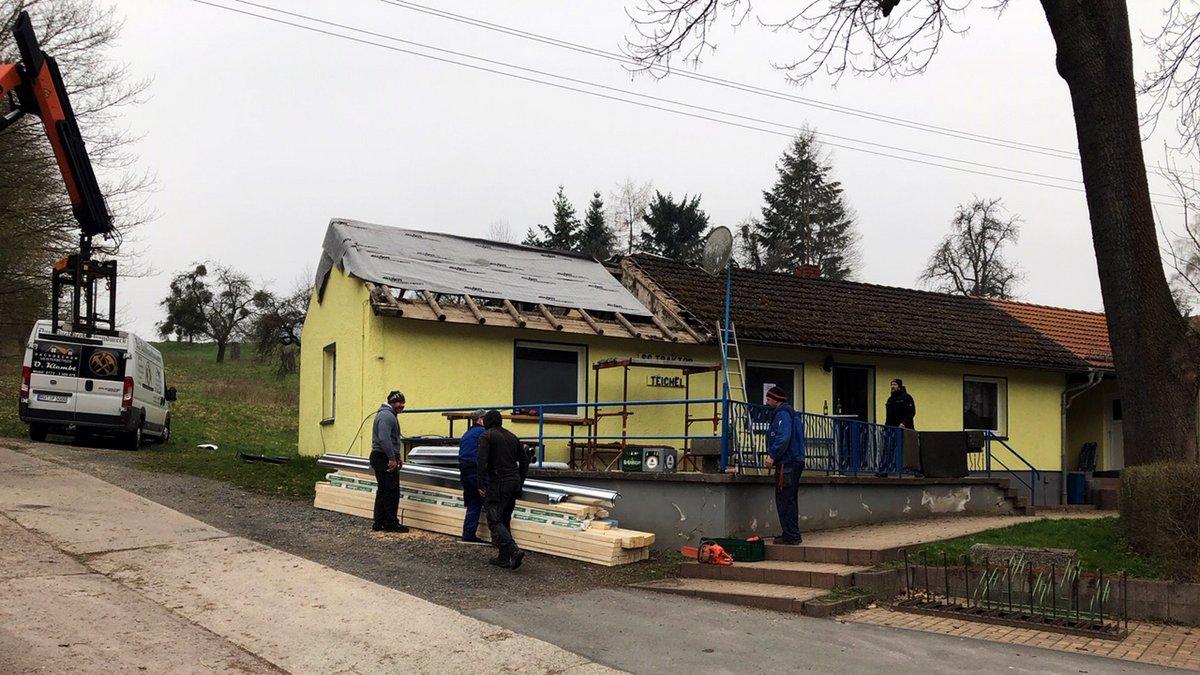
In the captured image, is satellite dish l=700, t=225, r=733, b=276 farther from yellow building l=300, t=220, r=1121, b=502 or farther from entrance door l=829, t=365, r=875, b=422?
entrance door l=829, t=365, r=875, b=422

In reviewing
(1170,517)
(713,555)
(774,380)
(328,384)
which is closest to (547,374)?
(328,384)

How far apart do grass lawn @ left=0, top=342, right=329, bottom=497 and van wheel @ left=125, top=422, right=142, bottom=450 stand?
10.2 inches

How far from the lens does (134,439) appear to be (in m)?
19.7

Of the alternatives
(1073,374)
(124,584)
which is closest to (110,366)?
(124,584)

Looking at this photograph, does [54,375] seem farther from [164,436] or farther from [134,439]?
[164,436]

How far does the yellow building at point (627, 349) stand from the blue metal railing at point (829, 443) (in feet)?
3.25

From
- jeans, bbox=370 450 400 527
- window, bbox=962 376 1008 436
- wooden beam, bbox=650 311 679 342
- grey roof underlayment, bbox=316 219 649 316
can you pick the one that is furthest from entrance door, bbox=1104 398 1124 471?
jeans, bbox=370 450 400 527

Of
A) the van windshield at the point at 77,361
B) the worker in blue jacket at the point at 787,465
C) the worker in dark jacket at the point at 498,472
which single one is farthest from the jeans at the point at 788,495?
the van windshield at the point at 77,361

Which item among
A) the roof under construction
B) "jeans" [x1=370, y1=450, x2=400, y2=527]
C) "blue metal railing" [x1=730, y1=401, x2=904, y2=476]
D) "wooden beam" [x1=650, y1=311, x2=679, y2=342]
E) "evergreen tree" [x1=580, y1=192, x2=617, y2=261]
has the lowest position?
"jeans" [x1=370, y1=450, x2=400, y2=527]

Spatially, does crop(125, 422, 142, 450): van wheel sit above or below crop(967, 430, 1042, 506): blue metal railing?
above

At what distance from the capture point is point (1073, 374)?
21.5 metres

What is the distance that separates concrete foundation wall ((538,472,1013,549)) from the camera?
11.3 meters

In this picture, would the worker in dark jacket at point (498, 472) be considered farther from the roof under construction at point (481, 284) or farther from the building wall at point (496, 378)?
the roof under construction at point (481, 284)

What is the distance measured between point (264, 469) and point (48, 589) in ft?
26.8
